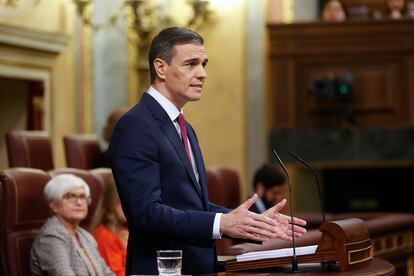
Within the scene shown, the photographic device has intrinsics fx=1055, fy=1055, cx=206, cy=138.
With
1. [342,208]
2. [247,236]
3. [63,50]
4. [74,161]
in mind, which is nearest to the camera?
[247,236]

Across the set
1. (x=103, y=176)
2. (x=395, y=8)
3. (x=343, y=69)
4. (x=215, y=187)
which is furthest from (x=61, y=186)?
(x=395, y=8)

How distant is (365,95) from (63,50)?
8.57ft

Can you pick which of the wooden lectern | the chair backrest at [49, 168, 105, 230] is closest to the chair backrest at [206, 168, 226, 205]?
the chair backrest at [49, 168, 105, 230]

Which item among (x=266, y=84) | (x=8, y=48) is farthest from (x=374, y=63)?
(x=8, y=48)

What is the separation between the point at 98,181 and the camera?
491cm

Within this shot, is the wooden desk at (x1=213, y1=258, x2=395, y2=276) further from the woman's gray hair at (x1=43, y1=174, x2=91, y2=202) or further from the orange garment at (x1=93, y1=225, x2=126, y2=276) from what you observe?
the orange garment at (x1=93, y1=225, x2=126, y2=276)

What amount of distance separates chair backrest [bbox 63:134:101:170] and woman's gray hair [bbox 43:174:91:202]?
72.8 inches

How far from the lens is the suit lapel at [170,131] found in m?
2.90

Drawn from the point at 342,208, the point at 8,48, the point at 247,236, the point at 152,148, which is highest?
the point at 8,48

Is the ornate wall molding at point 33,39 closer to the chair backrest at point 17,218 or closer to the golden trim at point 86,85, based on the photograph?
the golden trim at point 86,85

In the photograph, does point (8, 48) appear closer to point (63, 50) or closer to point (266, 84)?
point (63, 50)

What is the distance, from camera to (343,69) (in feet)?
29.6

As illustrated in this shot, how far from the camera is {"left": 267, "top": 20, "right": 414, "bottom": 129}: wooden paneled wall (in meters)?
8.95

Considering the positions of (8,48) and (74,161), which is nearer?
(74,161)
